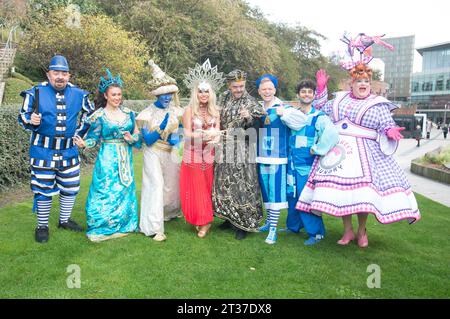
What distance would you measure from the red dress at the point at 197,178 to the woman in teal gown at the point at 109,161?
0.65 m

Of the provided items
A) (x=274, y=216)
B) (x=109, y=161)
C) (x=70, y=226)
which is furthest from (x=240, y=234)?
(x=70, y=226)

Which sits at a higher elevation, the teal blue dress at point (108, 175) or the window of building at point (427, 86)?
the window of building at point (427, 86)

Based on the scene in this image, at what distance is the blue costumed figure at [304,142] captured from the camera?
4.54 metres

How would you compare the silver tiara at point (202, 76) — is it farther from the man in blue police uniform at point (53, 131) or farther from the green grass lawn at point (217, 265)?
the green grass lawn at point (217, 265)

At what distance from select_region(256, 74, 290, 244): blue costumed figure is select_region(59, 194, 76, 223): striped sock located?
7.62 ft

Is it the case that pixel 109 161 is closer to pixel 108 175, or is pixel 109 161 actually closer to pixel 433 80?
pixel 108 175

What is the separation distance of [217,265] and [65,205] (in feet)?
7.02

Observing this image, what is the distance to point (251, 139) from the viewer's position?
15.8 feet

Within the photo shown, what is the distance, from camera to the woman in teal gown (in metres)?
4.60

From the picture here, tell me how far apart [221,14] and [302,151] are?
1964 cm

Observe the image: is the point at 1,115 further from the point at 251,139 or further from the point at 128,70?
the point at 128,70

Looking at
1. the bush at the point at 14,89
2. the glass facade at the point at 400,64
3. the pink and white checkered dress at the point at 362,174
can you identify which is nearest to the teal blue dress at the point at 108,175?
the pink and white checkered dress at the point at 362,174

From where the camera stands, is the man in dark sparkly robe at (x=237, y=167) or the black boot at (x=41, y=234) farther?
the man in dark sparkly robe at (x=237, y=167)
